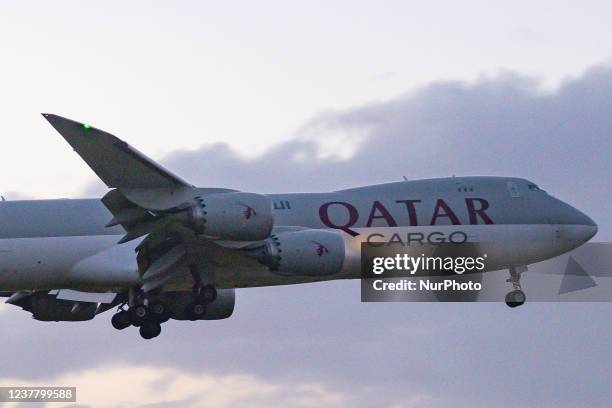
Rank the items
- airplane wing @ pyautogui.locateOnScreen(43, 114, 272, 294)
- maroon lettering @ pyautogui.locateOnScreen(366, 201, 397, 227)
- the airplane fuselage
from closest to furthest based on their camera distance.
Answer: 1. airplane wing @ pyautogui.locateOnScreen(43, 114, 272, 294)
2. the airplane fuselage
3. maroon lettering @ pyautogui.locateOnScreen(366, 201, 397, 227)

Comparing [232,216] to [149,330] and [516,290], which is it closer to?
[149,330]

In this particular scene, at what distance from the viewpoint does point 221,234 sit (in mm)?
55344

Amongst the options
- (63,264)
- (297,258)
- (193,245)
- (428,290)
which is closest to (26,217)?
(63,264)

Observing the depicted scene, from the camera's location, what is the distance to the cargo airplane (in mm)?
55469

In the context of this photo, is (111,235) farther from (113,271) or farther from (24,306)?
(24,306)

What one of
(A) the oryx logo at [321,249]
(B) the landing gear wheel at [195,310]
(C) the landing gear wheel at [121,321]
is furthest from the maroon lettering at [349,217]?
(C) the landing gear wheel at [121,321]

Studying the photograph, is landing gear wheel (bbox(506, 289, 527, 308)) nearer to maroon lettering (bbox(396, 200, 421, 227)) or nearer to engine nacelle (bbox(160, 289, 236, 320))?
maroon lettering (bbox(396, 200, 421, 227))

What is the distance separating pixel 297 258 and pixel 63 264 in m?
8.70

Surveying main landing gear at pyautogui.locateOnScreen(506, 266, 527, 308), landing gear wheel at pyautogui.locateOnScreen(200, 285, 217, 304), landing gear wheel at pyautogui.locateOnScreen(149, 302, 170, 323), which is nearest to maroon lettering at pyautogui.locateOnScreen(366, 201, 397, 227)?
main landing gear at pyautogui.locateOnScreen(506, 266, 527, 308)

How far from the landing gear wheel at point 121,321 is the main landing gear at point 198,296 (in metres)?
3.91

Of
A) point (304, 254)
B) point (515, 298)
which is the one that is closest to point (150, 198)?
point (304, 254)

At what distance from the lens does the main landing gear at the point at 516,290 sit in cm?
6544

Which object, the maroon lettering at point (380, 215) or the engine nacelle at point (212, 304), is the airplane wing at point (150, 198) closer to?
the engine nacelle at point (212, 304)

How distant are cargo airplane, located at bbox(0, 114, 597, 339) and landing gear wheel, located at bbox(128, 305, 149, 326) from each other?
5cm
